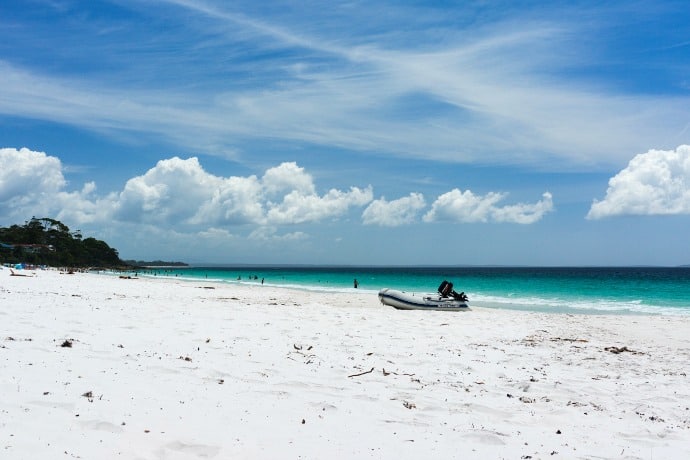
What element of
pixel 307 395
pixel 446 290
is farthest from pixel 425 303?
pixel 307 395

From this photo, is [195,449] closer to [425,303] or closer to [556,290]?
[425,303]

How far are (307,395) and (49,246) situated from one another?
4201 inches

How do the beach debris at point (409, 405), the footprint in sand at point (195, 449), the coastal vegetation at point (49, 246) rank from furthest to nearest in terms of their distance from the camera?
1. the coastal vegetation at point (49, 246)
2. the beach debris at point (409, 405)
3. the footprint in sand at point (195, 449)

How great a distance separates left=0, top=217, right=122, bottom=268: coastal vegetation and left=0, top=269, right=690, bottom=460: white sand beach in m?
78.7

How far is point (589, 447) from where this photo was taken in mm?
5004

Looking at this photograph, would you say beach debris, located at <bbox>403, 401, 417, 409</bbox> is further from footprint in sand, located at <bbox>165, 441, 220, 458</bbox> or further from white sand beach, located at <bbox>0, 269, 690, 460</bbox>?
footprint in sand, located at <bbox>165, 441, 220, 458</bbox>

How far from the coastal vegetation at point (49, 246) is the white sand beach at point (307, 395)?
78.7m

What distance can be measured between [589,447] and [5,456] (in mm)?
5206

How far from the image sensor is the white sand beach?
4.44 m

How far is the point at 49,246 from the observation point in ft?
315

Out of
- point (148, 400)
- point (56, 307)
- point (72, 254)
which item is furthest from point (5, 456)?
point (72, 254)

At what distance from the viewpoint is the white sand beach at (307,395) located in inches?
175

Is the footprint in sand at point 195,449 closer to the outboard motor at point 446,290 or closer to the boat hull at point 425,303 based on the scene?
the boat hull at point 425,303

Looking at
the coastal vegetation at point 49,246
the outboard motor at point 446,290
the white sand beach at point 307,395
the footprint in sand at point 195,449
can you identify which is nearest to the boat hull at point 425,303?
the outboard motor at point 446,290
